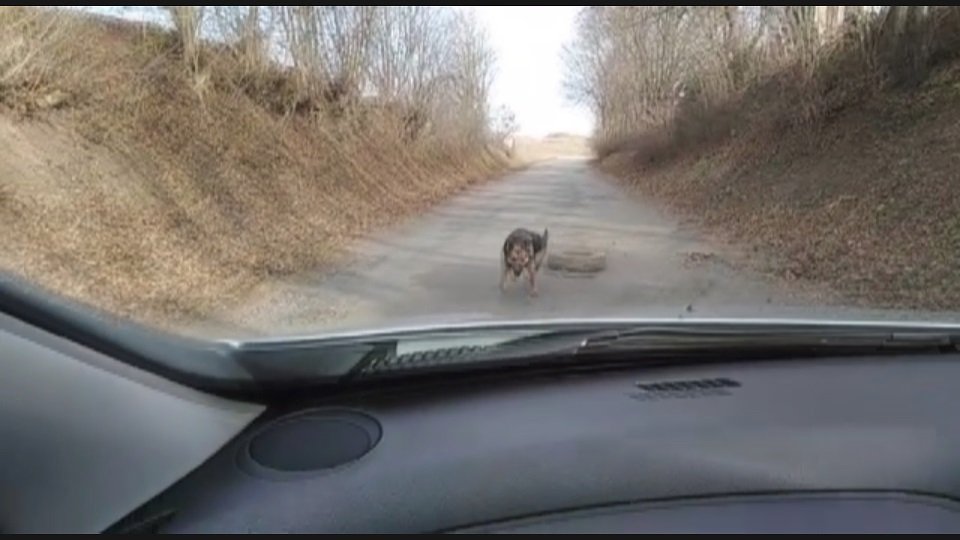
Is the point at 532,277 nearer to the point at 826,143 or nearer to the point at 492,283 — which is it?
the point at 492,283

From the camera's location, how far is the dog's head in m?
9.44

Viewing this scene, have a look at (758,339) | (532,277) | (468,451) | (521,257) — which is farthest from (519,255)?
(468,451)

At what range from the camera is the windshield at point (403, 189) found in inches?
347

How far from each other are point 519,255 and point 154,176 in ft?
25.1

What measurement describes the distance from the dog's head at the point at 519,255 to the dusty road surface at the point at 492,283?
228mm

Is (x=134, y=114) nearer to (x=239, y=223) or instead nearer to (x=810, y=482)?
(x=239, y=223)

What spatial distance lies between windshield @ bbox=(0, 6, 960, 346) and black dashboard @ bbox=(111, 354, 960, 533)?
687mm

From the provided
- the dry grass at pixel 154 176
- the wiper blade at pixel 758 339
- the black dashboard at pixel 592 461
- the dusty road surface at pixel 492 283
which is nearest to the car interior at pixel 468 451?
the black dashboard at pixel 592 461

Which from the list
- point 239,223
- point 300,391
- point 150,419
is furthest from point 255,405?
point 239,223

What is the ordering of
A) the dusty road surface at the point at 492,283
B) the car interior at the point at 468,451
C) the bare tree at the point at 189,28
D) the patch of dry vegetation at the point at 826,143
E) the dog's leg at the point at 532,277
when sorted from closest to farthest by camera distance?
the car interior at the point at 468,451, the dusty road surface at the point at 492,283, the dog's leg at the point at 532,277, the patch of dry vegetation at the point at 826,143, the bare tree at the point at 189,28

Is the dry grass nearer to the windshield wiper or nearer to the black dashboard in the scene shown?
the windshield wiper

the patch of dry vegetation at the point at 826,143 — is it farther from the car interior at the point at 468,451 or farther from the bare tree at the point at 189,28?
the bare tree at the point at 189,28

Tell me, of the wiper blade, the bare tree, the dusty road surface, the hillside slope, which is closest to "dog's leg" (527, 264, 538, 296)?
the dusty road surface

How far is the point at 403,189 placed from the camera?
2589 centimetres
